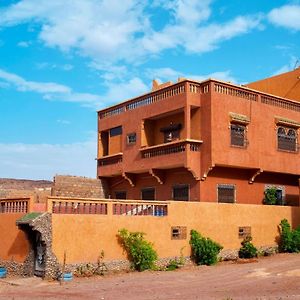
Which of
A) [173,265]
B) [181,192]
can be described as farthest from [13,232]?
[181,192]

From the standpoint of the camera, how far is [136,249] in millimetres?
17000

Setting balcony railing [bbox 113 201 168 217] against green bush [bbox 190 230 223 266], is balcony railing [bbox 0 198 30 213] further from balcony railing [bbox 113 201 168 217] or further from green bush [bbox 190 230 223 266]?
green bush [bbox 190 230 223 266]

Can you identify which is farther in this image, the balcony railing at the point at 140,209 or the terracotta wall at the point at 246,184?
the terracotta wall at the point at 246,184

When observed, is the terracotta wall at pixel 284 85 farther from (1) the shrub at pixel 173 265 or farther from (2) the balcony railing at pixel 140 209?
(1) the shrub at pixel 173 265

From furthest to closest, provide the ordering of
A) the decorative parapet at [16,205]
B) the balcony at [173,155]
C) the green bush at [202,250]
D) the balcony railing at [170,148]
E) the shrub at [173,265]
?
the balcony railing at [170,148]
the balcony at [173,155]
the green bush at [202,250]
the shrub at [173,265]
the decorative parapet at [16,205]

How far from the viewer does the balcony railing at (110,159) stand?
26250 millimetres

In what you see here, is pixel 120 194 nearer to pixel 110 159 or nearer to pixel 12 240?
pixel 110 159

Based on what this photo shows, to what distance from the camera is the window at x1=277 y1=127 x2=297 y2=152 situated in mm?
24938

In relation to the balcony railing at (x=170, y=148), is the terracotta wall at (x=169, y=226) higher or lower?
lower

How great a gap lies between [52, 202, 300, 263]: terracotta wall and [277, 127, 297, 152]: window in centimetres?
345

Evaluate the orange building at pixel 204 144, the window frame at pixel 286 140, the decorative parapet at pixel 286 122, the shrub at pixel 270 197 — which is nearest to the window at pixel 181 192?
the orange building at pixel 204 144

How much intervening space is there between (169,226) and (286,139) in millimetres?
10124

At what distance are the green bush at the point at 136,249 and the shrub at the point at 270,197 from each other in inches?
387

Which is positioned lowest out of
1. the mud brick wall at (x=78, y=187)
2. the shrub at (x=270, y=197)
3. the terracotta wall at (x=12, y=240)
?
the terracotta wall at (x=12, y=240)
